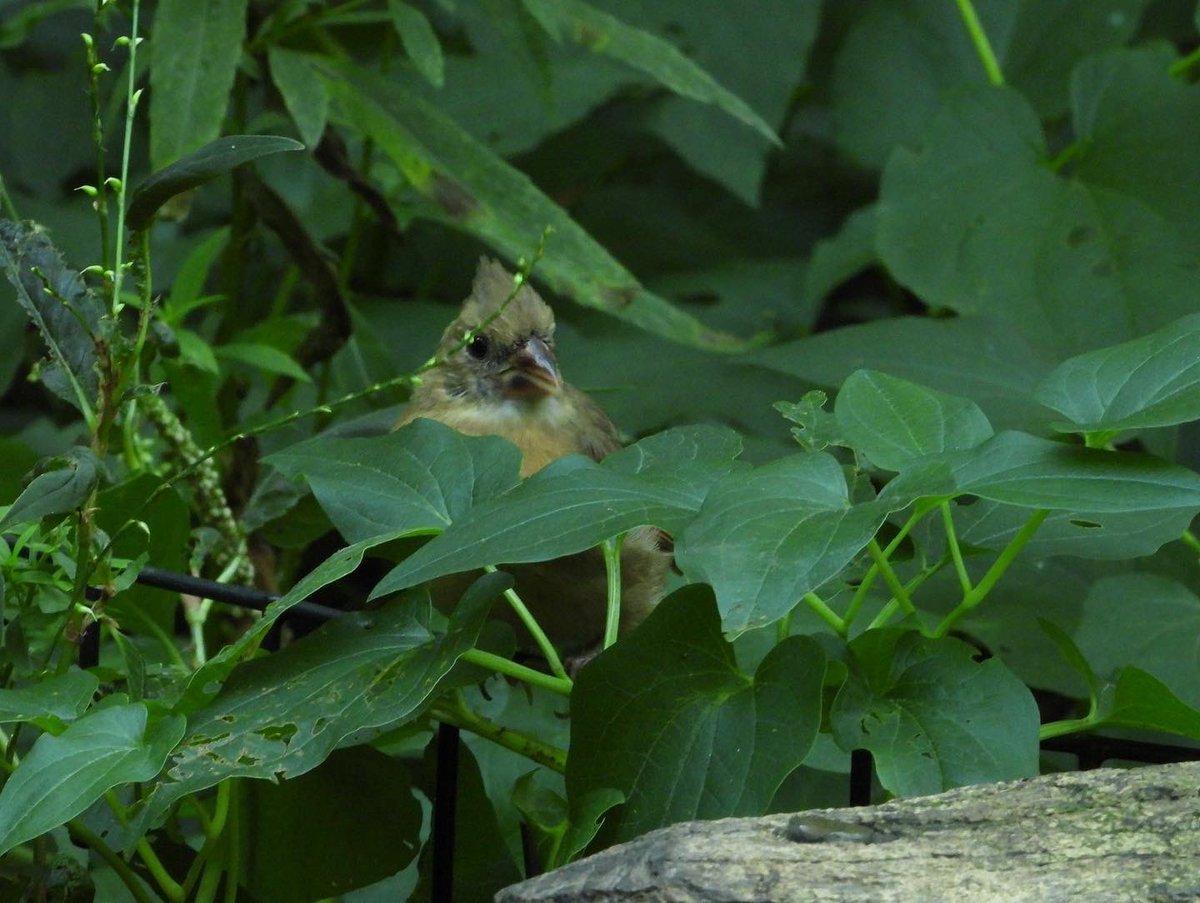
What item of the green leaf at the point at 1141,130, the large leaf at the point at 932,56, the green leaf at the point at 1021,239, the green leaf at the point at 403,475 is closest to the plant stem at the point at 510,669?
the green leaf at the point at 403,475

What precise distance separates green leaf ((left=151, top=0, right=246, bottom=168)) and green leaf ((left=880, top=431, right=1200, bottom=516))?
55.2 inches

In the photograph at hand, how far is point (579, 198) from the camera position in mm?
4504

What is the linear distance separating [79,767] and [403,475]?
419mm

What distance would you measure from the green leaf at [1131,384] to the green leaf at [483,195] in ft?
3.79

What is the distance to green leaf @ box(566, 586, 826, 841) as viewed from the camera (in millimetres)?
1321

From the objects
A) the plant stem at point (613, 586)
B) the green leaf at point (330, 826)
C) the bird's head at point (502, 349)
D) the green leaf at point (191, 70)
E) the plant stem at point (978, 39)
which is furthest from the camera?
the plant stem at point (978, 39)

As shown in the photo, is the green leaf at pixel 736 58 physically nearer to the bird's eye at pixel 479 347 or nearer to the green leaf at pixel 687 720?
the bird's eye at pixel 479 347

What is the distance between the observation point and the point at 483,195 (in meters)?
2.60

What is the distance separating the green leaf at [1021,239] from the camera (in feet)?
9.91

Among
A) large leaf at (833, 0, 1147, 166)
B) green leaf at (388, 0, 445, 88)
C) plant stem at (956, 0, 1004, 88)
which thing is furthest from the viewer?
large leaf at (833, 0, 1147, 166)

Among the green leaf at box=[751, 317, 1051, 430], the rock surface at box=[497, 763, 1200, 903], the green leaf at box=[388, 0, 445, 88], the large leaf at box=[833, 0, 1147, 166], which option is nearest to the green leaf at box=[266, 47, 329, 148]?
the green leaf at box=[388, 0, 445, 88]

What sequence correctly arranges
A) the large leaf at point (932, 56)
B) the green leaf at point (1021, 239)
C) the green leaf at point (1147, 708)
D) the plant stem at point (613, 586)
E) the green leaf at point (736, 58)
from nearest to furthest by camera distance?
the green leaf at point (1147, 708)
the plant stem at point (613, 586)
the green leaf at point (1021, 239)
the green leaf at point (736, 58)
the large leaf at point (932, 56)

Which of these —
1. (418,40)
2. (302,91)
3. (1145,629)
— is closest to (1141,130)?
(1145,629)

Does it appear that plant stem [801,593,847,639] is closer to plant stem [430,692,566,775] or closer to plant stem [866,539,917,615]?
plant stem [866,539,917,615]
